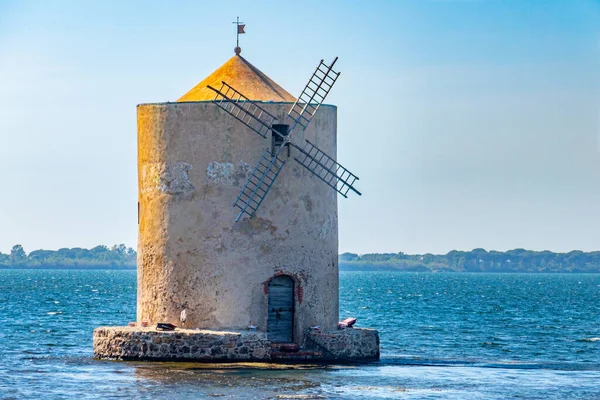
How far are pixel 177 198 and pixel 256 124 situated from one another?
2456 millimetres

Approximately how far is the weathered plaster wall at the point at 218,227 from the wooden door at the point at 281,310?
0.21 meters

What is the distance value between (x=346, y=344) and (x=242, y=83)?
260 inches

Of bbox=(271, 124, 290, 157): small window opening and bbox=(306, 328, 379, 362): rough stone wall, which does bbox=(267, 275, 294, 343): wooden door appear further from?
bbox=(271, 124, 290, 157): small window opening

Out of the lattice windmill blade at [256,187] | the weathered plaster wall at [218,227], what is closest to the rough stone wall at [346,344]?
the weathered plaster wall at [218,227]

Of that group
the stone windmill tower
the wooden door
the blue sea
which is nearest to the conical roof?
the stone windmill tower

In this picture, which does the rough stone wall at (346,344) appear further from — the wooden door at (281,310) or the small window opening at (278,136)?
the small window opening at (278,136)

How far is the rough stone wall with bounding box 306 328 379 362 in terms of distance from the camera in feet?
90.7

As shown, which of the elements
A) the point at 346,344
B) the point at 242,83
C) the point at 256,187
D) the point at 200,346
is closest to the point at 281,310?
the point at 346,344

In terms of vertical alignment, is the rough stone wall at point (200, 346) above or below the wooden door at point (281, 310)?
below

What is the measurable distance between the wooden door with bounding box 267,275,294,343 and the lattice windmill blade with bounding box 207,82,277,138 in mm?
3397

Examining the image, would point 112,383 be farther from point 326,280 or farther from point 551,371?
point 551,371

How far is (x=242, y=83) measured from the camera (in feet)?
94.4

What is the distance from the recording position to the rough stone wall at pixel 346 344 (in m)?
27.7

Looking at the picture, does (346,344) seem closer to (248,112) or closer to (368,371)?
(368,371)
